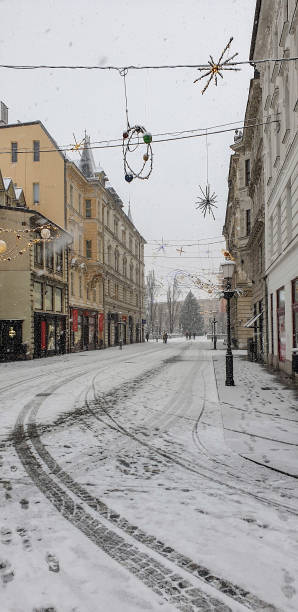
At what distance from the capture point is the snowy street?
2535 mm

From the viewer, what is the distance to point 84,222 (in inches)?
1518

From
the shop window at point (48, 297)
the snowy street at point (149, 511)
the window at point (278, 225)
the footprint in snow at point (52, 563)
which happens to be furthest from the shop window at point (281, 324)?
the shop window at point (48, 297)

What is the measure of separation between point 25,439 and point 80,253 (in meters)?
31.8

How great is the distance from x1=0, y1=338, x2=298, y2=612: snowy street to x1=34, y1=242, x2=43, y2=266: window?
19.9m

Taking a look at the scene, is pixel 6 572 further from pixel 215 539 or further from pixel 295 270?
pixel 295 270

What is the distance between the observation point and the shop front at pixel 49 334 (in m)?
26.1

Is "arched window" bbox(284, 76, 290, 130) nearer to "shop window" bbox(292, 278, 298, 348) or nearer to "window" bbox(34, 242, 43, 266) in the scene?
"shop window" bbox(292, 278, 298, 348)

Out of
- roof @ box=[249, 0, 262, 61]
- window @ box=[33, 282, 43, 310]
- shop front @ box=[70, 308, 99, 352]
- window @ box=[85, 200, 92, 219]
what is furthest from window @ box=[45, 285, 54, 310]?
roof @ box=[249, 0, 262, 61]

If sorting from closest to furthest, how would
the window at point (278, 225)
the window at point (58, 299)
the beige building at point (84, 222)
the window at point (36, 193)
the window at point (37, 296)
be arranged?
the window at point (278, 225) < the window at point (37, 296) < the window at point (58, 299) < the beige building at point (84, 222) < the window at point (36, 193)

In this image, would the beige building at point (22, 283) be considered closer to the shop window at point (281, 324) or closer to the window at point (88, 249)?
the window at point (88, 249)

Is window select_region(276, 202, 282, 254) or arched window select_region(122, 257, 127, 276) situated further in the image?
arched window select_region(122, 257, 127, 276)

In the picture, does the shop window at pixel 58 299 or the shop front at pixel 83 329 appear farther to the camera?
the shop front at pixel 83 329

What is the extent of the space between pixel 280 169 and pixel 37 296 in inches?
706

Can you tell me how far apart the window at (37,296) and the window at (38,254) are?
1443 mm
